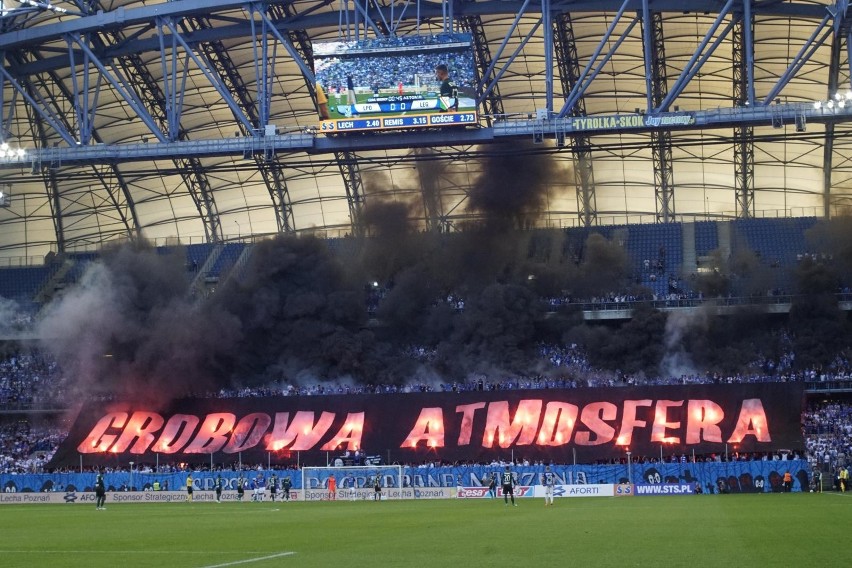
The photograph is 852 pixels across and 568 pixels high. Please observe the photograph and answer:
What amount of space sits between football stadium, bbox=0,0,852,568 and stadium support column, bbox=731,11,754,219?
304mm

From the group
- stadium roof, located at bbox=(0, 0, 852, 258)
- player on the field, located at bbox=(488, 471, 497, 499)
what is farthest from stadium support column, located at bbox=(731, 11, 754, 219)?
player on the field, located at bbox=(488, 471, 497, 499)

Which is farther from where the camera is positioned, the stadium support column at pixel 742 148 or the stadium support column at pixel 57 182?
the stadium support column at pixel 57 182

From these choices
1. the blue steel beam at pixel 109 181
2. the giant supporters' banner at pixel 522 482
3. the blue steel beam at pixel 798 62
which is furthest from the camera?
the blue steel beam at pixel 109 181

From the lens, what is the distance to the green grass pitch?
18875mm

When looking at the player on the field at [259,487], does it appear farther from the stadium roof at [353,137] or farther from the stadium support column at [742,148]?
the stadium support column at [742,148]

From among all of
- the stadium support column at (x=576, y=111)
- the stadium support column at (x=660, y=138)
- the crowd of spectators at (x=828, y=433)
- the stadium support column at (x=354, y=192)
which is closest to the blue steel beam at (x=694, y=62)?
the stadium support column at (x=576, y=111)

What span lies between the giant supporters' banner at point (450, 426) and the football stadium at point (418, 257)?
19 centimetres

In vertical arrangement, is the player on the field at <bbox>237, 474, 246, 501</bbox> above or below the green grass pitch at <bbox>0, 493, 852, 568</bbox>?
below

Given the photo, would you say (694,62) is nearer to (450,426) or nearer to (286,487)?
(286,487)

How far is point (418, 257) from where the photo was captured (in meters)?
80.1

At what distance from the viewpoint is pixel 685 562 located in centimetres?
1777

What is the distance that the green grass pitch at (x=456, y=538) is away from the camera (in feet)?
61.9

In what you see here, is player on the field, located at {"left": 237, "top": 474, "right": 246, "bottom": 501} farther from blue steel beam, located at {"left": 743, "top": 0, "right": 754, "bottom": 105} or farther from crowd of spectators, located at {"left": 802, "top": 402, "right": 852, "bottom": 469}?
blue steel beam, located at {"left": 743, "top": 0, "right": 754, "bottom": 105}

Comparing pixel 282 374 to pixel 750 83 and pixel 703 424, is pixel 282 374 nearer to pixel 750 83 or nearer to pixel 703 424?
pixel 703 424
